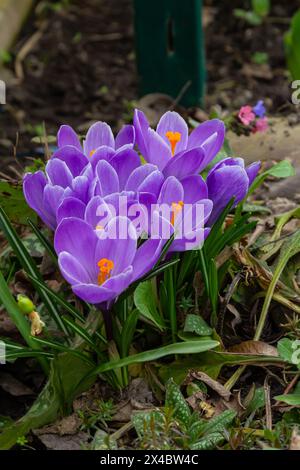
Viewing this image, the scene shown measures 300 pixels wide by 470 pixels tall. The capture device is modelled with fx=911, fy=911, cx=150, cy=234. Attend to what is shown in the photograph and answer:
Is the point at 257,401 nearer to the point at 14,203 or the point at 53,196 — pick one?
the point at 53,196

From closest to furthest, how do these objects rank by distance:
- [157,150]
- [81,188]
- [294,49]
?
[81,188] → [157,150] → [294,49]

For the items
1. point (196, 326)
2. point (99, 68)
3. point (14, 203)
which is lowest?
point (99, 68)

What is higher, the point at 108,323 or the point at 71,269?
the point at 71,269

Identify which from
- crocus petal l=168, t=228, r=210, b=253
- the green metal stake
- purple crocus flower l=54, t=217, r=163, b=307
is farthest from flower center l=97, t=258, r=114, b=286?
the green metal stake

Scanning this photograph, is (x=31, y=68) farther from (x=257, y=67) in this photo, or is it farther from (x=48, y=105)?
(x=257, y=67)

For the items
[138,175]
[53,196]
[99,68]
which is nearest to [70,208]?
Answer: [53,196]

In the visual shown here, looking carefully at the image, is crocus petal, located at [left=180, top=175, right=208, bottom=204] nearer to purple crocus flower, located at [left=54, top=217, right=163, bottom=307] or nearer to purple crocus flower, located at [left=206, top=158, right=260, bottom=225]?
purple crocus flower, located at [left=206, top=158, right=260, bottom=225]

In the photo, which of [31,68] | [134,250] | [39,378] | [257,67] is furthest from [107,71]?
[134,250]
